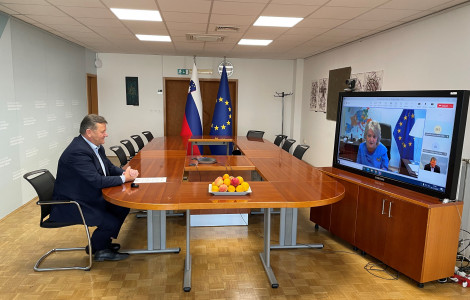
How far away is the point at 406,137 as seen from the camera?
287 cm

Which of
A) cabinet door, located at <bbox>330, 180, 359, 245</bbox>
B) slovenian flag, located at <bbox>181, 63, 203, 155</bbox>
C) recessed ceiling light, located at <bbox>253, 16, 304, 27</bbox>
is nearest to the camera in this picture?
cabinet door, located at <bbox>330, 180, 359, 245</bbox>

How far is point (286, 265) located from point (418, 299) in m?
1.03

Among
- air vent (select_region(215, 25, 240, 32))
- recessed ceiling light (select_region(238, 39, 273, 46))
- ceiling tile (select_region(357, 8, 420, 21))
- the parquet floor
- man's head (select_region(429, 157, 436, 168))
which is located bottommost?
the parquet floor

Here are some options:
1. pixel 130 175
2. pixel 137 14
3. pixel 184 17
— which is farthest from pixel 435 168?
pixel 137 14

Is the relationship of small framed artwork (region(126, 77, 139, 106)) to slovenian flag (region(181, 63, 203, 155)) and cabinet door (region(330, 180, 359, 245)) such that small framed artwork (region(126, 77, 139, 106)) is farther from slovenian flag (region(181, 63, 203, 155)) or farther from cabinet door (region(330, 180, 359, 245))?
cabinet door (region(330, 180, 359, 245))

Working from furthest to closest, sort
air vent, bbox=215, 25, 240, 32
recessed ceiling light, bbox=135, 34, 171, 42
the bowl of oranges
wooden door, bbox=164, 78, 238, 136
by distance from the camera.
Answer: wooden door, bbox=164, 78, 238, 136 < recessed ceiling light, bbox=135, 34, 171, 42 < air vent, bbox=215, 25, 240, 32 < the bowl of oranges

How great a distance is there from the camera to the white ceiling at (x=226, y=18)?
356 cm

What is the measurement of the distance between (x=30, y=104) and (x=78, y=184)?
2552mm

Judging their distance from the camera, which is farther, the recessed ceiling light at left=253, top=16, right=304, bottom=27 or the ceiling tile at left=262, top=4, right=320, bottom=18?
the recessed ceiling light at left=253, top=16, right=304, bottom=27

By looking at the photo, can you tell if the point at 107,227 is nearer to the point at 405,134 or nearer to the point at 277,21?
the point at 405,134

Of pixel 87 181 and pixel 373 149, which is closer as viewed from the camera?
pixel 87 181

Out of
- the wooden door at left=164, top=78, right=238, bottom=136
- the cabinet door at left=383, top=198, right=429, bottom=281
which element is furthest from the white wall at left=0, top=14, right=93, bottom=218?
the cabinet door at left=383, top=198, right=429, bottom=281

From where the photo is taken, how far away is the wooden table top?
92.3 inches

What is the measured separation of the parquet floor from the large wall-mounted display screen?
0.84 metres
